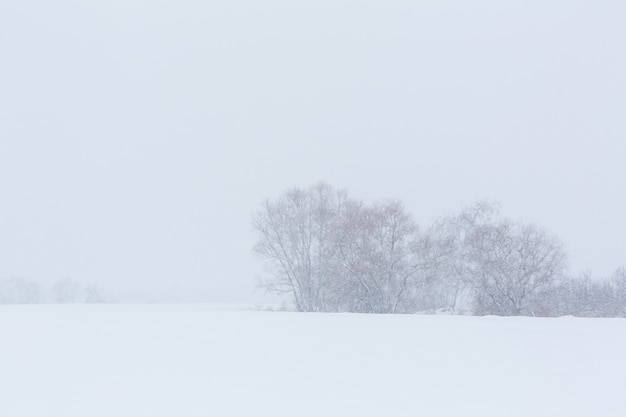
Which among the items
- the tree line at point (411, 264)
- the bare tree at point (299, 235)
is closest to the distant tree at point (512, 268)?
the tree line at point (411, 264)

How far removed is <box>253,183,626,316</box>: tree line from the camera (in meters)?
35.8

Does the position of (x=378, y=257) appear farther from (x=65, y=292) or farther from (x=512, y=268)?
(x=65, y=292)

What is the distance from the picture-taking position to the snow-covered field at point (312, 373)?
9102mm

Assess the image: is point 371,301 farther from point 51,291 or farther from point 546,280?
point 51,291

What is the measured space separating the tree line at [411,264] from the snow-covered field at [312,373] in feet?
50.9

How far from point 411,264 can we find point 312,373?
28031 millimetres

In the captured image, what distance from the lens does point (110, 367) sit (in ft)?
41.9

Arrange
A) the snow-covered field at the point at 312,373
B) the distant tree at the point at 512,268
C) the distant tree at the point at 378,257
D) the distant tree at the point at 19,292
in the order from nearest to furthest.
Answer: the snow-covered field at the point at 312,373 → the distant tree at the point at 512,268 → the distant tree at the point at 378,257 → the distant tree at the point at 19,292

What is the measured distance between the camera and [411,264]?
39.2 meters

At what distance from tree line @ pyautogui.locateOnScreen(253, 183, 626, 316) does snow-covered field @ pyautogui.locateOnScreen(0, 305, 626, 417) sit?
611 inches

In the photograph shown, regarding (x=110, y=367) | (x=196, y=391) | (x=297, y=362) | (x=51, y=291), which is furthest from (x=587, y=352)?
(x=51, y=291)

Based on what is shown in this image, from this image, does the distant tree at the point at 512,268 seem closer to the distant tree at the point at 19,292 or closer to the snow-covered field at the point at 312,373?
the snow-covered field at the point at 312,373

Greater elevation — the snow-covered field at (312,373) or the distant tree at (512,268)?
the distant tree at (512,268)

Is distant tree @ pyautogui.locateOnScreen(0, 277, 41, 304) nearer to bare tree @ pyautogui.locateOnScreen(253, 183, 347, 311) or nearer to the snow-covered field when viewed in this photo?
bare tree @ pyautogui.locateOnScreen(253, 183, 347, 311)
